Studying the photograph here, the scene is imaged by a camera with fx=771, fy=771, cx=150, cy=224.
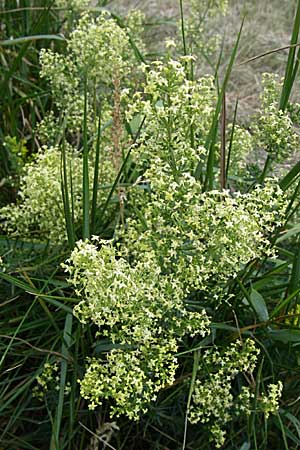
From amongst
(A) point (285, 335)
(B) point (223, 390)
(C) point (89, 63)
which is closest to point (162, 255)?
(B) point (223, 390)

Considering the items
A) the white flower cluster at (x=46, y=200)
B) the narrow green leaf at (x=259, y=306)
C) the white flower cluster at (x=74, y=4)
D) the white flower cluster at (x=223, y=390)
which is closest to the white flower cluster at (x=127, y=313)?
the white flower cluster at (x=223, y=390)

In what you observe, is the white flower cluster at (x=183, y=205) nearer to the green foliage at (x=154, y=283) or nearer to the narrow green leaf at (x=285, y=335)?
the green foliage at (x=154, y=283)

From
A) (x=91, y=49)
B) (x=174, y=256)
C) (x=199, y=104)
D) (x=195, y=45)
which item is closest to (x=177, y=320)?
(x=174, y=256)

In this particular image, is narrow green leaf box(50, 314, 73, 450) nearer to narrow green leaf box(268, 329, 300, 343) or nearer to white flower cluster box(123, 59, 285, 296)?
white flower cluster box(123, 59, 285, 296)

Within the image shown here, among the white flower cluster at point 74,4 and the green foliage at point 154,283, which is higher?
the white flower cluster at point 74,4

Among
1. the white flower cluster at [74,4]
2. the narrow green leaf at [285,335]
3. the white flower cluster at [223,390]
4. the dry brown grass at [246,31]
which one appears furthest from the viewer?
the dry brown grass at [246,31]

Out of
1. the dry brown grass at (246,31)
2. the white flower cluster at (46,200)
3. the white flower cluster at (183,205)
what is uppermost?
the white flower cluster at (183,205)

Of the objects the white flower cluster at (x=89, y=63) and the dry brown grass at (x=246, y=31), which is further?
the dry brown grass at (x=246, y=31)

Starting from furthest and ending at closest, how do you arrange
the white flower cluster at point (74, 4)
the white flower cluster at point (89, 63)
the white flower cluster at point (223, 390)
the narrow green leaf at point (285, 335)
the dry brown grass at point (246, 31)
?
the dry brown grass at point (246, 31) → the white flower cluster at point (74, 4) → the white flower cluster at point (89, 63) → the narrow green leaf at point (285, 335) → the white flower cluster at point (223, 390)

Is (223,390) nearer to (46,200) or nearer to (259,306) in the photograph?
(259,306)

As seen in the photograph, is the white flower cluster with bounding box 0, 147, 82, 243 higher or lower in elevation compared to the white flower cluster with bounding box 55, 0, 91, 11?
lower

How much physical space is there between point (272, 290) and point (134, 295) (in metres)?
0.77

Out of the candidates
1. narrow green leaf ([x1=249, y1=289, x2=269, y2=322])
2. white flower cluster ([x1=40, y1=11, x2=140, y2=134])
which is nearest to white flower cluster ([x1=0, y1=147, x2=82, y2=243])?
white flower cluster ([x1=40, y1=11, x2=140, y2=134])

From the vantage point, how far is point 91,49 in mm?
2674
